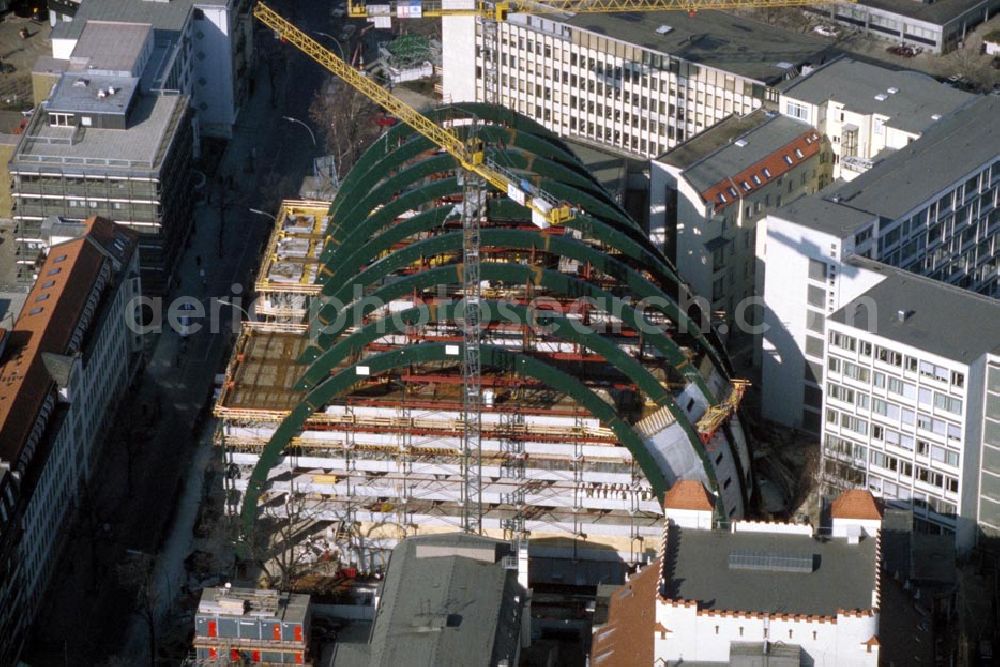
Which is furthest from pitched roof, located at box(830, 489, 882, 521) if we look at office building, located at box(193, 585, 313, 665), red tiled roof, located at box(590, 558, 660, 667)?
office building, located at box(193, 585, 313, 665)

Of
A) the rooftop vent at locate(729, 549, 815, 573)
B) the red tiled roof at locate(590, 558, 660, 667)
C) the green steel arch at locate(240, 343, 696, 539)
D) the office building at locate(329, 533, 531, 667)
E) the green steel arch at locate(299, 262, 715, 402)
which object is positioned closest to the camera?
the rooftop vent at locate(729, 549, 815, 573)

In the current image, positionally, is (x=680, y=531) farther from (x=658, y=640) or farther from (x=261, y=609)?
(x=261, y=609)

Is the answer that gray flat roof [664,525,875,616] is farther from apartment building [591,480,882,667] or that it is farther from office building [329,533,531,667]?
office building [329,533,531,667]

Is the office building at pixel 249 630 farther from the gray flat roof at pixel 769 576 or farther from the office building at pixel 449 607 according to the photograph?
the gray flat roof at pixel 769 576

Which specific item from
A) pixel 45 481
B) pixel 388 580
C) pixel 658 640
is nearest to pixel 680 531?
pixel 658 640

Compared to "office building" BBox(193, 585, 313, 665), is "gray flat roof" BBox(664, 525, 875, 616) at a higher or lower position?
higher

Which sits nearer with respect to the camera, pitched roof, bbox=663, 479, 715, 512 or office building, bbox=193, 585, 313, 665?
pitched roof, bbox=663, 479, 715, 512

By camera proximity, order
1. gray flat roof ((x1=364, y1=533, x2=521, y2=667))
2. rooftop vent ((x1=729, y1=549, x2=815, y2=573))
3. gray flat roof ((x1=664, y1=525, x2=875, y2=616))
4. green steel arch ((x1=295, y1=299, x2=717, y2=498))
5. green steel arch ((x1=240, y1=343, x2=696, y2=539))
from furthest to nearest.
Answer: green steel arch ((x1=295, y1=299, x2=717, y2=498))
green steel arch ((x1=240, y1=343, x2=696, y2=539))
gray flat roof ((x1=364, y1=533, x2=521, y2=667))
rooftop vent ((x1=729, y1=549, x2=815, y2=573))
gray flat roof ((x1=664, y1=525, x2=875, y2=616))

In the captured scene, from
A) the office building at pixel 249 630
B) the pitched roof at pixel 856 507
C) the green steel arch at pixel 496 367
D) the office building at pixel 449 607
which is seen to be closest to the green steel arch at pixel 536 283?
the green steel arch at pixel 496 367
